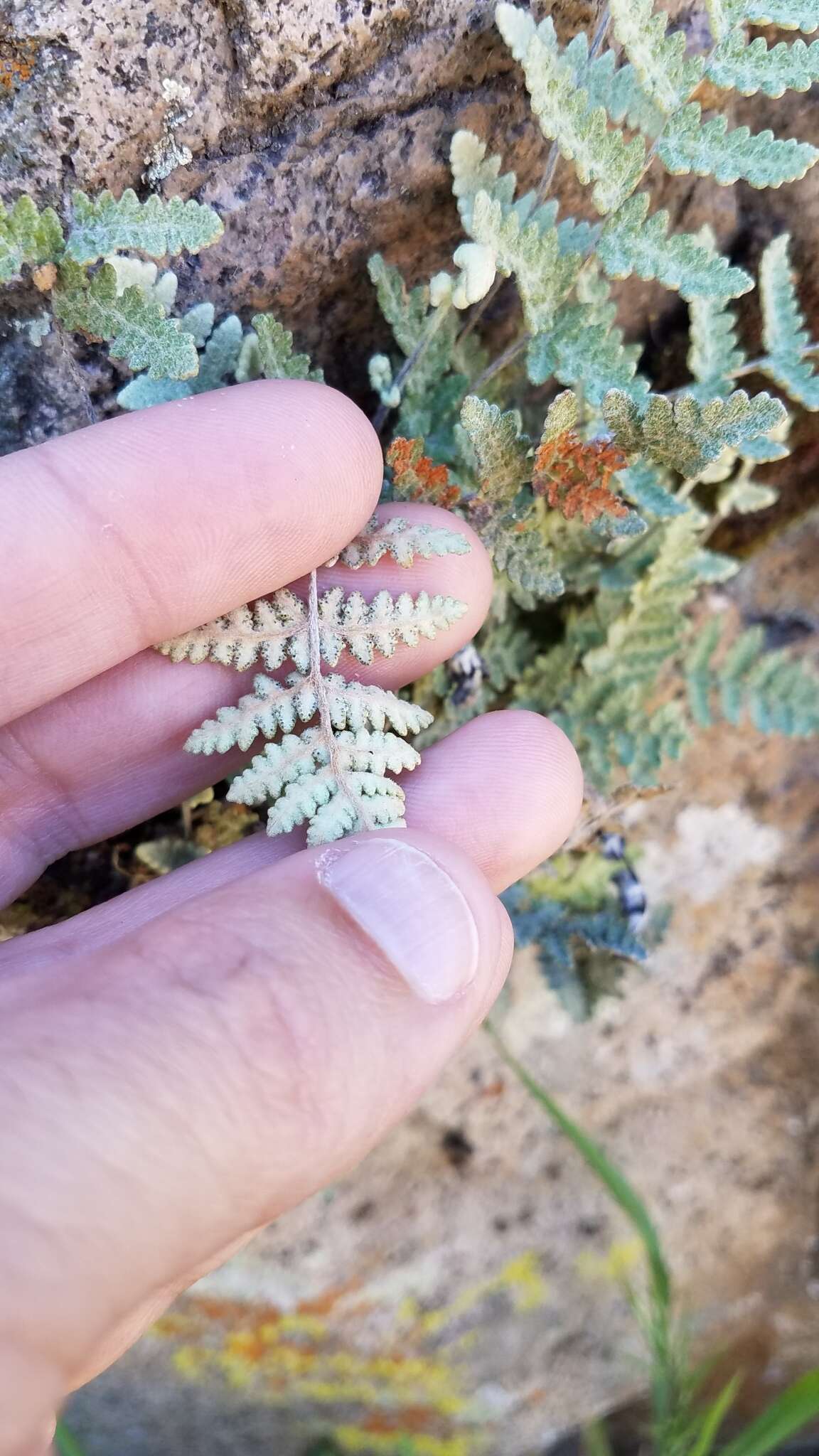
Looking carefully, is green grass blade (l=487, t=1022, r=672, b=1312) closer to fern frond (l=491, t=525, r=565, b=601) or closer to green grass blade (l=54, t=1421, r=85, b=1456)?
fern frond (l=491, t=525, r=565, b=601)

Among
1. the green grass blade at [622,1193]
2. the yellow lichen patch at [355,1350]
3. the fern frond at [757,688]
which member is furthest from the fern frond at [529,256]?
the yellow lichen patch at [355,1350]

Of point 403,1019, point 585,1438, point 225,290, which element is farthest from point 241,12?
point 585,1438

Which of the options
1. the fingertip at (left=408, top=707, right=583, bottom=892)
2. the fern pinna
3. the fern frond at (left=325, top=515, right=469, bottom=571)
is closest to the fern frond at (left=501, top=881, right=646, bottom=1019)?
the fingertip at (left=408, top=707, right=583, bottom=892)

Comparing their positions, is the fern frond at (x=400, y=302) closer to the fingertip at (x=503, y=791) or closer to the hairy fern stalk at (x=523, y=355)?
the hairy fern stalk at (x=523, y=355)

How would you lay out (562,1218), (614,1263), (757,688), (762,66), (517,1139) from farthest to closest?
1. (614,1263)
2. (562,1218)
3. (517,1139)
4. (757,688)
5. (762,66)

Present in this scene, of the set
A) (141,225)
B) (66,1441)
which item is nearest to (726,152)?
(141,225)

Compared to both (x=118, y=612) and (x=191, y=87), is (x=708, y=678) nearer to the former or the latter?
(x=118, y=612)

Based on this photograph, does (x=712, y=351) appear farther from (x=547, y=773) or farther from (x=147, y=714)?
(x=147, y=714)
